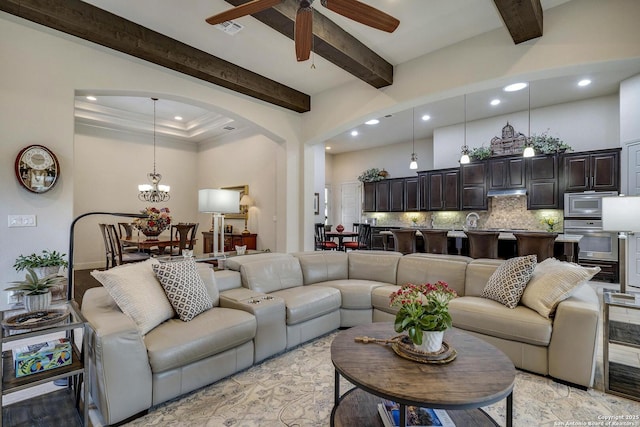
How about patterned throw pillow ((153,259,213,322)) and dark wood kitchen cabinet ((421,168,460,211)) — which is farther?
dark wood kitchen cabinet ((421,168,460,211))

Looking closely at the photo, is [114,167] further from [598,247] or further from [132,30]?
[598,247]

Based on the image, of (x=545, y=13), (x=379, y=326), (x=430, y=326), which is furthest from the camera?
(x=545, y=13)

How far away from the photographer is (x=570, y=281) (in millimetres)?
2467

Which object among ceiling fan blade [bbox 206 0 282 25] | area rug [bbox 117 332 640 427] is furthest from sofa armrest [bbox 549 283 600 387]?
ceiling fan blade [bbox 206 0 282 25]

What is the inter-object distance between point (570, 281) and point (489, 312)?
2.17 ft

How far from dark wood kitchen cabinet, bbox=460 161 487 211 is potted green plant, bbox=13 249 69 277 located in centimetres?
757

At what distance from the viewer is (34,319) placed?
1.80 m

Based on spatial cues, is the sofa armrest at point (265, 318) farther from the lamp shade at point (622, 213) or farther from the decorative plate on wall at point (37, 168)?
the lamp shade at point (622, 213)

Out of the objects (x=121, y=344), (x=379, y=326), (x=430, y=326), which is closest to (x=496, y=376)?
(x=430, y=326)

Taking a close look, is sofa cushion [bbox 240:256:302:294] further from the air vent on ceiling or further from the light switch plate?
the air vent on ceiling

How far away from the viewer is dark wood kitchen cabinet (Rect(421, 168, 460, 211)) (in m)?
7.59

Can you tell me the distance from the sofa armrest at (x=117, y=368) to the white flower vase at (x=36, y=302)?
0.27 meters

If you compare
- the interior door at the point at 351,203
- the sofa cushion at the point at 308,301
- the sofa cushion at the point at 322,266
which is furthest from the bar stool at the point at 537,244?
the interior door at the point at 351,203

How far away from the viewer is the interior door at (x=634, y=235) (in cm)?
502
